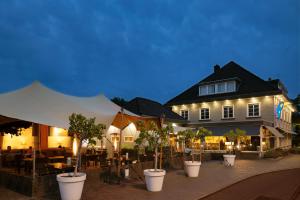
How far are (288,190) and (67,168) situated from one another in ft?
26.4

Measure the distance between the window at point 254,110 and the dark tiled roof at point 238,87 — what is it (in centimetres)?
118

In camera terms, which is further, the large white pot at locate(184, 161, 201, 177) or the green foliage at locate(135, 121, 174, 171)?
the large white pot at locate(184, 161, 201, 177)

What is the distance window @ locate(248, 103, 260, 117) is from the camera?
1058 inches

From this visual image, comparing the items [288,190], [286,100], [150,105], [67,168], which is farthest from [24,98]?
[286,100]

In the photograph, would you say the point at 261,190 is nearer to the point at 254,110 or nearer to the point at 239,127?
the point at 239,127

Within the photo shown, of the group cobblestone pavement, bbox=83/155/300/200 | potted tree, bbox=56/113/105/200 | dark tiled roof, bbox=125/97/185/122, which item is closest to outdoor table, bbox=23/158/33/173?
cobblestone pavement, bbox=83/155/300/200

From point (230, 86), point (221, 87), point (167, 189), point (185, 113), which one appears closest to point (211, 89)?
point (221, 87)

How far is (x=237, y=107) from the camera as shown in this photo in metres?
28.2

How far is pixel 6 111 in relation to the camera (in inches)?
340

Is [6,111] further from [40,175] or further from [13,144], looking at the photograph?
[13,144]

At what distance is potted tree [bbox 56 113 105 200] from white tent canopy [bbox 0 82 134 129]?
5.21 feet

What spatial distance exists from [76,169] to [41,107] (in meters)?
3.30

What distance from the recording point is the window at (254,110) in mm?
26878

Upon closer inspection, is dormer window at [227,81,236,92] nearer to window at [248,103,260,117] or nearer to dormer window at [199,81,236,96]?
dormer window at [199,81,236,96]
